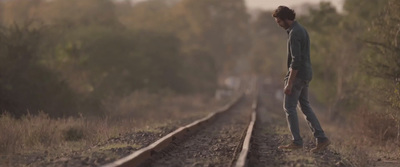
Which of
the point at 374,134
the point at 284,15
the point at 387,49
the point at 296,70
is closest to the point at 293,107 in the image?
the point at 296,70

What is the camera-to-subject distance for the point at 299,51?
746cm

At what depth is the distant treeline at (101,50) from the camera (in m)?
14.8

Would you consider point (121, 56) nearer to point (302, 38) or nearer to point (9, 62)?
point (9, 62)

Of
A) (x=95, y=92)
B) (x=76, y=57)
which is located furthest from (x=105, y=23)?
(x=95, y=92)

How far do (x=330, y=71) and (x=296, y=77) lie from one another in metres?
17.3

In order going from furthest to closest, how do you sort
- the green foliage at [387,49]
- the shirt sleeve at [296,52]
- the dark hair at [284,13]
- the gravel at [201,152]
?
the green foliage at [387,49] < the dark hair at [284,13] < the shirt sleeve at [296,52] < the gravel at [201,152]

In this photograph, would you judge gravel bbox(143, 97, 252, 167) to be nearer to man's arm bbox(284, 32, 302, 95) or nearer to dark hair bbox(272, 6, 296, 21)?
man's arm bbox(284, 32, 302, 95)

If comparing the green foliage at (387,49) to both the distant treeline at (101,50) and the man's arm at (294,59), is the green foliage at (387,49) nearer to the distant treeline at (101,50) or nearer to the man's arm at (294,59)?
the man's arm at (294,59)

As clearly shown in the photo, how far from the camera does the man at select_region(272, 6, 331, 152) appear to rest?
24.5ft

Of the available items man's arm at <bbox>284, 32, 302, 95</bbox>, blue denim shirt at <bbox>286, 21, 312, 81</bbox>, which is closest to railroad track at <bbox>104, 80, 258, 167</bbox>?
man's arm at <bbox>284, 32, 302, 95</bbox>

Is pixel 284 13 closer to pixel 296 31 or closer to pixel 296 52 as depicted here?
pixel 296 31

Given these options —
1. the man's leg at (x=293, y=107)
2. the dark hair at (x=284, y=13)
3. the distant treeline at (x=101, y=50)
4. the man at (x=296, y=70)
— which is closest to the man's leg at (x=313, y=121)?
the man at (x=296, y=70)

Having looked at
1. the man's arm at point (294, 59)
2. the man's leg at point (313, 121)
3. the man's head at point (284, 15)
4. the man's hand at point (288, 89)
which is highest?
the man's head at point (284, 15)

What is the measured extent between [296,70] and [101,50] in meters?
20.7
